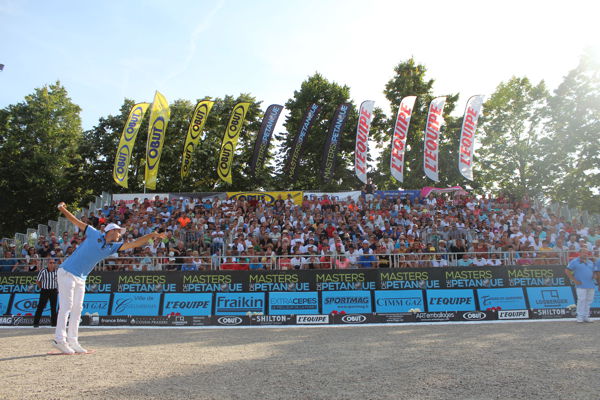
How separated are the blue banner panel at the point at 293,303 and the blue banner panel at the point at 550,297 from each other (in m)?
7.17

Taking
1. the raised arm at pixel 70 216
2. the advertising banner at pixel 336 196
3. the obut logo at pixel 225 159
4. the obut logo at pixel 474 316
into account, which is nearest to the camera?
the raised arm at pixel 70 216

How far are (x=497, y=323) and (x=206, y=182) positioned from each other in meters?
33.9

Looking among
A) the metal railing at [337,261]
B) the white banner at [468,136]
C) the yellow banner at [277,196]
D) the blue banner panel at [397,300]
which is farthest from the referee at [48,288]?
the white banner at [468,136]

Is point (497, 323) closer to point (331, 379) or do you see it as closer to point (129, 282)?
point (331, 379)

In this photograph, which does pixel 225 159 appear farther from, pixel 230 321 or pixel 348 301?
pixel 348 301

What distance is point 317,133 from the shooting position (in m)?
45.2

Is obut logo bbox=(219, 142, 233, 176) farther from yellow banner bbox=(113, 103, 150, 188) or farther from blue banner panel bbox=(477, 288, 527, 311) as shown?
blue banner panel bbox=(477, 288, 527, 311)

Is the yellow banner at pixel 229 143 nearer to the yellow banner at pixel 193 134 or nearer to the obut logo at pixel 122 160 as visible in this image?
the yellow banner at pixel 193 134

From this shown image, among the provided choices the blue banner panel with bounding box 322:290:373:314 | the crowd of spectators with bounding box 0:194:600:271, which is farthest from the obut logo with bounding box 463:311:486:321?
the blue banner panel with bounding box 322:290:373:314

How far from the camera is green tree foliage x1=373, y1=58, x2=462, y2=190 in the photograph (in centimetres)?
4100

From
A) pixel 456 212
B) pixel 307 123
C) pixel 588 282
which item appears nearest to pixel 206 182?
pixel 307 123

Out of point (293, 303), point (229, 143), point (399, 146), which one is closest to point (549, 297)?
point (293, 303)

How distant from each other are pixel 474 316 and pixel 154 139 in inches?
802

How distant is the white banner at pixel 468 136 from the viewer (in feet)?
80.4
